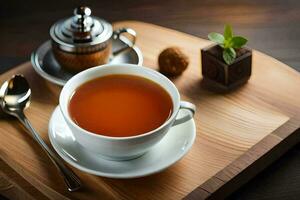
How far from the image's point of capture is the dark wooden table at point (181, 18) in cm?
145

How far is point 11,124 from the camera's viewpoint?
41.7 inches

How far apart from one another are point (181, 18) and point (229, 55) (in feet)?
1.66

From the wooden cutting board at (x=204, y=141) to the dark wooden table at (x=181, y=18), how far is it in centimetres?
23

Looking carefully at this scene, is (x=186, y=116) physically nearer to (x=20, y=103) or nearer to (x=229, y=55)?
(x=229, y=55)

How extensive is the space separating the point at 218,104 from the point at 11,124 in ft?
1.22

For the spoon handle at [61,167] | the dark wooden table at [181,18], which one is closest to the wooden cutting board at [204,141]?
the spoon handle at [61,167]

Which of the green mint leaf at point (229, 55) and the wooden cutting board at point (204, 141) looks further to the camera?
the green mint leaf at point (229, 55)

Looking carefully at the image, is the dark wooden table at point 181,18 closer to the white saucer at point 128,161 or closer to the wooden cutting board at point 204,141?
the wooden cutting board at point 204,141

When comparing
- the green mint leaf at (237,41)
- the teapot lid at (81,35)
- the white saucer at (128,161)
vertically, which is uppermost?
the teapot lid at (81,35)

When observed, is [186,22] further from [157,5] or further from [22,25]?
[22,25]

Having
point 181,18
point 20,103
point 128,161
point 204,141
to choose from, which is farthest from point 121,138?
point 181,18

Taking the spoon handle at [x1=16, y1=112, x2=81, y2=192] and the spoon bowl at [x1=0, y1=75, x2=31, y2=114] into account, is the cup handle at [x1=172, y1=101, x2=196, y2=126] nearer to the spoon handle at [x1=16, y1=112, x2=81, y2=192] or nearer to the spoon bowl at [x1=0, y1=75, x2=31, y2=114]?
the spoon handle at [x1=16, y1=112, x2=81, y2=192]

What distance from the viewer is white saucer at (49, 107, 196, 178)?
2.98 feet

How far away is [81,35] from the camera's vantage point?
3.77 feet
